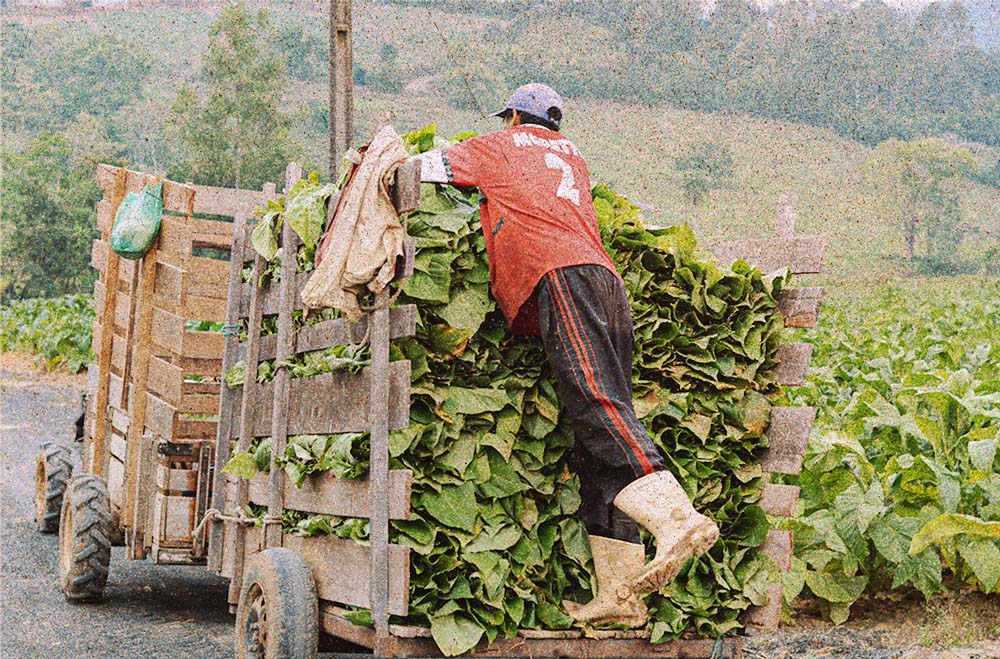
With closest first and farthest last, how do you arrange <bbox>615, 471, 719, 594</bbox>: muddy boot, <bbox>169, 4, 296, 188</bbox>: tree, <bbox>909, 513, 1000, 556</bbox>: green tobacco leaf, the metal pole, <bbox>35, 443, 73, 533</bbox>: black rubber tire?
1. <bbox>615, 471, 719, 594</bbox>: muddy boot
2. <bbox>909, 513, 1000, 556</bbox>: green tobacco leaf
3. <bbox>35, 443, 73, 533</bbox>: black rubber tire
4. the metal pole
5. <bbox>169, 4, 296, 188</bbox>: tree

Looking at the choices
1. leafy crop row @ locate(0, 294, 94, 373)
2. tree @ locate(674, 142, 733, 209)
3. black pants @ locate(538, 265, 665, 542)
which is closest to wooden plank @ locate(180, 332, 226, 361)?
black pants @ locate(538, 265, 665, 542)

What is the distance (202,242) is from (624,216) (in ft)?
9.80

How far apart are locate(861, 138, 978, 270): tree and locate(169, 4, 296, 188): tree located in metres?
39.8

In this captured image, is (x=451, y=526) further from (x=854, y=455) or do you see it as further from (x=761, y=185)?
(x=761, y=185)

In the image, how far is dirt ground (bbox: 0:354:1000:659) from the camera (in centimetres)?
589

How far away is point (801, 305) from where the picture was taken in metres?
4.78

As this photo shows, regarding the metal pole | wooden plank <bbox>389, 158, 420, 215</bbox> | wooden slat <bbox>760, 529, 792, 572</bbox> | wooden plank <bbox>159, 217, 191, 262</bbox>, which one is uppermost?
the metal pole

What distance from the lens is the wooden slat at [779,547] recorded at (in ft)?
15.2

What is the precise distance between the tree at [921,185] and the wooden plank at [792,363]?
225 ft

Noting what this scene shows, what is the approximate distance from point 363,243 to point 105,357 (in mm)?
4295

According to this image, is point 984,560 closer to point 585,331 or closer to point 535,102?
point 585,331

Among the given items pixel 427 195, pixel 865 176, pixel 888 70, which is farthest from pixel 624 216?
pixel 888 70

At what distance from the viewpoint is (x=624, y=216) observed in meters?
4.85

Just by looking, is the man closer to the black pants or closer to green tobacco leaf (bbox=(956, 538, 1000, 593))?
the black pants
